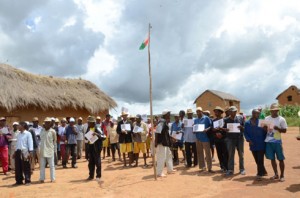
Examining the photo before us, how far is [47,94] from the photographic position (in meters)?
17.5

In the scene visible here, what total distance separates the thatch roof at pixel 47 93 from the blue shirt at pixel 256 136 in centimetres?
1121

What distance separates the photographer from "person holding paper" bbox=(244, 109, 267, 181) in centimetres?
848

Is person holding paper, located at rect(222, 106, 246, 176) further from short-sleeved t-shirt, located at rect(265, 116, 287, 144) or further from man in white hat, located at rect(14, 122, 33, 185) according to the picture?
man in white hat, located at rect(14, 122, 33, 185)

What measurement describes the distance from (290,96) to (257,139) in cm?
4526

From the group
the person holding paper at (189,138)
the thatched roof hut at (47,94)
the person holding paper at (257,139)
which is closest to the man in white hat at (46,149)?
the person holding paper at (189,138)

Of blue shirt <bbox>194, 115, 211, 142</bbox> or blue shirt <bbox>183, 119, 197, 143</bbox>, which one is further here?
blue shirt <bbox>183, 119, 197, 143</bbox>

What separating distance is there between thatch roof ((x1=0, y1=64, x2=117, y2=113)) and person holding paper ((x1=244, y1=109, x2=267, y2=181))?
11.2m

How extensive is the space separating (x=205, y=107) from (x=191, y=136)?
30.8 m

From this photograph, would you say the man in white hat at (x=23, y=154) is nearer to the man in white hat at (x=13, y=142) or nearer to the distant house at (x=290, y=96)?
the man in white hat at (x=13, y=142)

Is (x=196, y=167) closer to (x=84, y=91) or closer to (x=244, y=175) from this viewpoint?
(x=244, y=175)

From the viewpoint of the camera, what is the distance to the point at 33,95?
1670cm

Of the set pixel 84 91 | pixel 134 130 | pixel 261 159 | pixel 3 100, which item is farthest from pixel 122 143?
pixel 84 91

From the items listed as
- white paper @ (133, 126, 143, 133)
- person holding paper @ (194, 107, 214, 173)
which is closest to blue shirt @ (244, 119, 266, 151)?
person holding paper @ (194, 107, 214, 173)

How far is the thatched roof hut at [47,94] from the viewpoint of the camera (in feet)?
52.3
